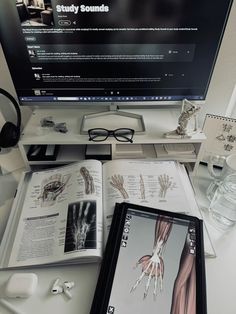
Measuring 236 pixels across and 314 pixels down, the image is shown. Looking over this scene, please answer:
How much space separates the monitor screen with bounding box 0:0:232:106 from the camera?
0.68m

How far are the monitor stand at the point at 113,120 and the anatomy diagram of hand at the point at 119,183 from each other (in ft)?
0.61

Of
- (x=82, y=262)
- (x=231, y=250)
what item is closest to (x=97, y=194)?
(x=82, y=262)

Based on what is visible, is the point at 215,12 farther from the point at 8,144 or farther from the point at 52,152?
the point at 8,144

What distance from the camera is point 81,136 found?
2.77ft

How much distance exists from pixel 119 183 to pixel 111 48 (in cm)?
42

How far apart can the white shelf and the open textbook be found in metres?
0.06

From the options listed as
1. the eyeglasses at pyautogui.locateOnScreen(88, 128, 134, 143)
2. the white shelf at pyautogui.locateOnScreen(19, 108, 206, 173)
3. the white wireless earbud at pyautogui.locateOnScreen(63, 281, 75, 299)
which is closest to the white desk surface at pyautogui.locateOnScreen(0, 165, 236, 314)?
the white wireless earbud at pyautogui.locateOnScreen(63, 281, 75, 299)

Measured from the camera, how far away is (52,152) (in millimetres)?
875

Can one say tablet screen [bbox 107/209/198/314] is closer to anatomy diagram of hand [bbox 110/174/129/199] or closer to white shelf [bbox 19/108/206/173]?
anatomy diagram of hand [bbox 110/174/129/199]

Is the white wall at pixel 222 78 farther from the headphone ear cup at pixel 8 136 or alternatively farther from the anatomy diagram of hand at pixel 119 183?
the anatomy diagram of hand at pixel 119 183

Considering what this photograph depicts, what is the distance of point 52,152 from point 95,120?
0.20 metres

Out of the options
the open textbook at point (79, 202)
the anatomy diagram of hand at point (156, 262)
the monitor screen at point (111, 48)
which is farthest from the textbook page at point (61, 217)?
the monitor screen at point (111, 48)

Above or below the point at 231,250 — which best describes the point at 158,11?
above

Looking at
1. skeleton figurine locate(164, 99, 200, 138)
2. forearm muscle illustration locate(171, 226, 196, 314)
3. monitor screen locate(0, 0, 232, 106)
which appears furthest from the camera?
skeleton figurine locate(164, 99, 200, 138)
